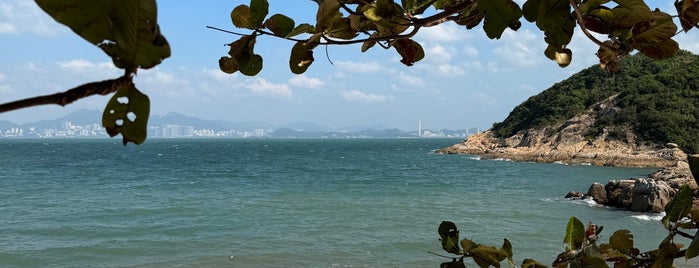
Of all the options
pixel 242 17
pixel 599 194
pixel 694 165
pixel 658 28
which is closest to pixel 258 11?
pixel 242 17

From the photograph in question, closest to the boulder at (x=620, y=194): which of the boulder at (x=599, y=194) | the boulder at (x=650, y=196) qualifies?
the boulder at (x=599, y=194)

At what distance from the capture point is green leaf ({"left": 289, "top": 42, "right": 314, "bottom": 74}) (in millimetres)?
1234

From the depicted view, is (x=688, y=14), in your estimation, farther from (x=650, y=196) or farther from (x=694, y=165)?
(x=650, y=196)

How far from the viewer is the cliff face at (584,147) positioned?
146ft

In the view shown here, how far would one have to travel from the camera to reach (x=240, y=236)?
15594mm

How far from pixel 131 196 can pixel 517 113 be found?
54893 mm

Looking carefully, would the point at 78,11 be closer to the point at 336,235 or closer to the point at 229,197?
the point at 336,235

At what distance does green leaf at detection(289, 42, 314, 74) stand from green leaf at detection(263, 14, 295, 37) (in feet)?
0.22

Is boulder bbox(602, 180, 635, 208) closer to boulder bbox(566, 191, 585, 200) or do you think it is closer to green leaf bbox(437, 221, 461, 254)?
boulder bbox(566, 191, 585, 200)

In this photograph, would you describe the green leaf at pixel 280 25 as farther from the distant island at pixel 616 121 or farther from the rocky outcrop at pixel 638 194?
the distant island at pixel 616 121

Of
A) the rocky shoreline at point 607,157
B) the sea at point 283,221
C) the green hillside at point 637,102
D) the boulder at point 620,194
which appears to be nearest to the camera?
the sea at point 283,221

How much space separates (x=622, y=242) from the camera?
1.54 meters

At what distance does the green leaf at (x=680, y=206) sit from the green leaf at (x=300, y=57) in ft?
3.17

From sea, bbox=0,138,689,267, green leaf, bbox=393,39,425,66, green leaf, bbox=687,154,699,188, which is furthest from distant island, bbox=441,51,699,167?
green leaf, bbox=687,154,699,188
